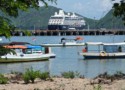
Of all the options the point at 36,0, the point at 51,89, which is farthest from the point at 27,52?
the point at 36,0

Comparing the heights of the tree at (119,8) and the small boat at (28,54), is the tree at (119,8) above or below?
above

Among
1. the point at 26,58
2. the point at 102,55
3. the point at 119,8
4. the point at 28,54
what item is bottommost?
the point at 102,55

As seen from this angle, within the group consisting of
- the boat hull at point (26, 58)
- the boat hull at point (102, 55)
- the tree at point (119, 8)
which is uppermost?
the tree at point (119, 8)

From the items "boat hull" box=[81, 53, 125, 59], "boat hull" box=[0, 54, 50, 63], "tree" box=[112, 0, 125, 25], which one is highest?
"tree" box=[112, 0, 125, 25]

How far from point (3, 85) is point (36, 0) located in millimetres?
6341

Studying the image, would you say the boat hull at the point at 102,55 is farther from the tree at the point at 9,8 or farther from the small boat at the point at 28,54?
the tree at the point at 9,8

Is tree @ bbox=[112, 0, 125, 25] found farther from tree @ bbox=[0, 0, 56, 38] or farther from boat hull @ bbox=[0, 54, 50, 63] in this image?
boat hull @ bbox=[0, 54, 50, 63]

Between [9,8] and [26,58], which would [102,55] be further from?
[9,8]

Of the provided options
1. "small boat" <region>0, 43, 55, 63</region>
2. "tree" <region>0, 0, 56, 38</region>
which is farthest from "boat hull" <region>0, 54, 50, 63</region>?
"tree" <region>0, 0, 56, 38</region>

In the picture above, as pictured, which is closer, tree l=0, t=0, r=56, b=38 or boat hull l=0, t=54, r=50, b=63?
tree l=0, t=0, r=56, b=38

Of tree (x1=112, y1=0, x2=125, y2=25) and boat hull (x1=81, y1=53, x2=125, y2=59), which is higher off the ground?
tree (x1=112, y1=0, x2=125, y2=25)

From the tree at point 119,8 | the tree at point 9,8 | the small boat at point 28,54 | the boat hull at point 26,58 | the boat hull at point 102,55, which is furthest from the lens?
the boat hull at point 102,55

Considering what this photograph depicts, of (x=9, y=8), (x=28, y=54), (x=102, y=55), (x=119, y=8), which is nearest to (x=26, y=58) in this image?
(x=28, y=54)

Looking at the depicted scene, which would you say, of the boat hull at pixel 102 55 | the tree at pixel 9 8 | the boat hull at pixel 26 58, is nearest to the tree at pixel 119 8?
the tree at pixel 9 8
